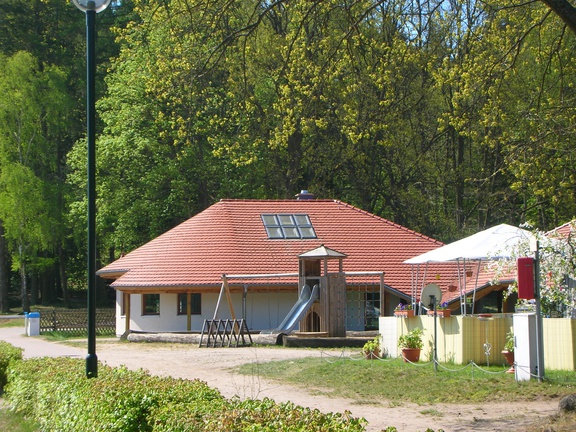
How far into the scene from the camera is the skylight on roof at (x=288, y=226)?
35656 mm

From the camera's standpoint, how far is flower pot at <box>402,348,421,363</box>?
1869cm

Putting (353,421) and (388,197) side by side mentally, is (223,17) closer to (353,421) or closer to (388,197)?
(353,421)

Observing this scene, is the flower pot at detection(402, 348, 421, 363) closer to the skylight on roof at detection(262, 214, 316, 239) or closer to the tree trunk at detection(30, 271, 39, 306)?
the skylight on roof at detection(262, 214, 316, 239)

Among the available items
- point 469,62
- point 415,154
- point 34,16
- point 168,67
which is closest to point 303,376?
point 168,67

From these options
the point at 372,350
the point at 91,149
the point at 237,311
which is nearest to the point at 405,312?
the point at 372,350

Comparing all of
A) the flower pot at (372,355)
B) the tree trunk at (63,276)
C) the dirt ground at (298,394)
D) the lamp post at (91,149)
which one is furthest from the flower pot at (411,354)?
the tree trunk at (63,276)

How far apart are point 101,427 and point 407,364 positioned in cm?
988

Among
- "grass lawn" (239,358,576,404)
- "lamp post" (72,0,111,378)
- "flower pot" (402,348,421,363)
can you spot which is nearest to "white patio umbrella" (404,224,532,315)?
"flower pot" (402,348,421,363)

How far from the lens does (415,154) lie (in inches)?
1640

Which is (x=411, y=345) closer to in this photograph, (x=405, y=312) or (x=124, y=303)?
(x=405, y=312)

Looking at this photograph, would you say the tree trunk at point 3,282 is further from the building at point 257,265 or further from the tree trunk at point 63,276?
the building at point 257,265

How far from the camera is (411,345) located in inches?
736

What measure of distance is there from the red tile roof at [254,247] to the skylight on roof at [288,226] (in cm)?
26

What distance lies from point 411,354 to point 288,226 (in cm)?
1782
